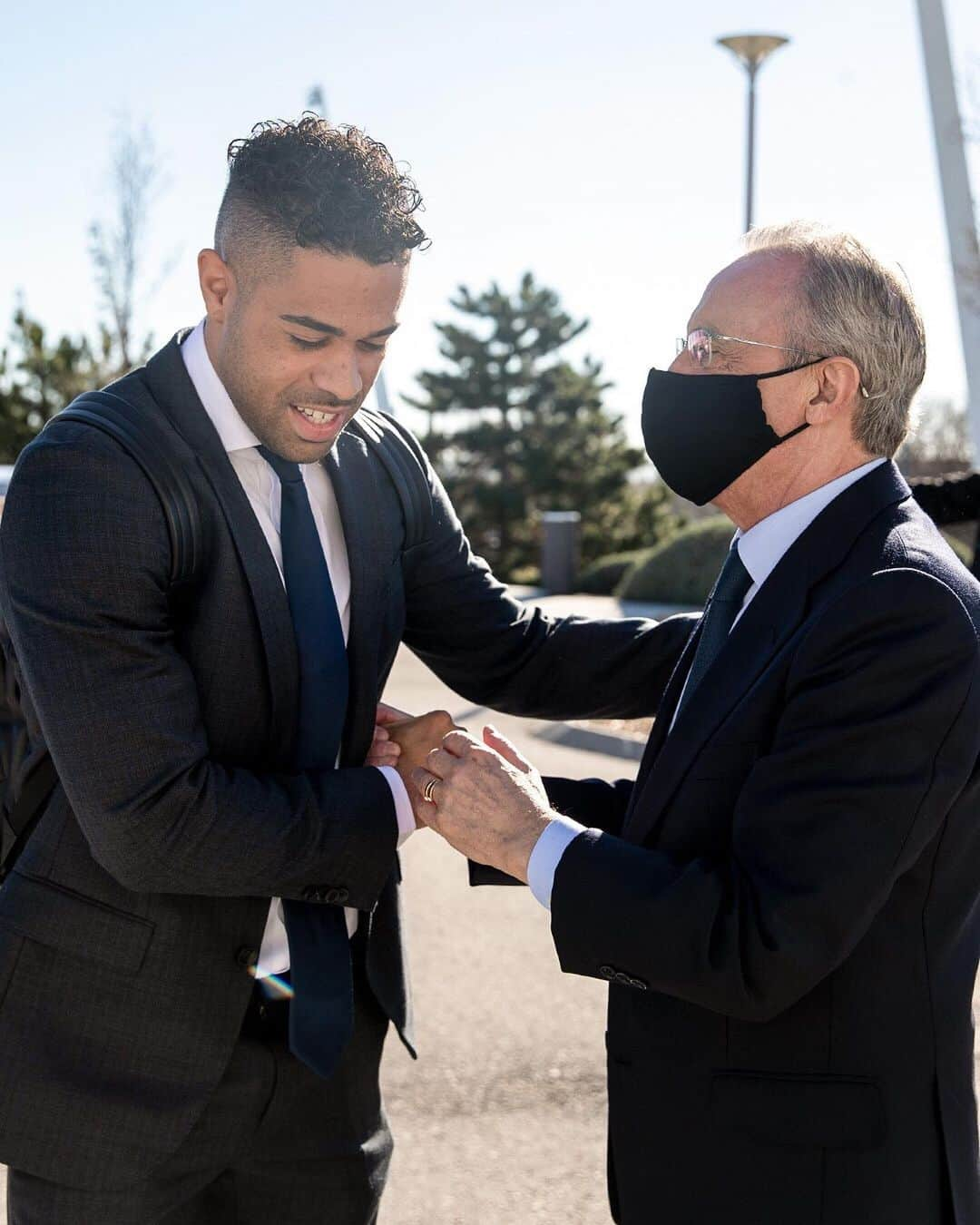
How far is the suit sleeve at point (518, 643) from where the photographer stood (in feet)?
9.65

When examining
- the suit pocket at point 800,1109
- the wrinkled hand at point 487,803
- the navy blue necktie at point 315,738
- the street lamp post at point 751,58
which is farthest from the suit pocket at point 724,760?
the street lamp post at point 751,58

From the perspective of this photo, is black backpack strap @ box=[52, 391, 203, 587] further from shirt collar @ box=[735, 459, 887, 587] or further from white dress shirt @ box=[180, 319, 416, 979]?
shirt collar @ box=[735, 459, 887, 587]

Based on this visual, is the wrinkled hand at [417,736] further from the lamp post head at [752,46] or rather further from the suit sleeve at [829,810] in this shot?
the lamp post head at [752,46]

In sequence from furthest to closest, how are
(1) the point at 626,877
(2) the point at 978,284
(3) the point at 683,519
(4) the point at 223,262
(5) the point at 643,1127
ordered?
(3) the point at 683,519 → (2) the point at 978,284 → (4) the point at 223,262 → (5) the point at 643,1127 → (1) the point at 626,877

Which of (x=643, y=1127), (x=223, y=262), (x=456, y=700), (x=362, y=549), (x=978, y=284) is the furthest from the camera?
(x=978, y=284)

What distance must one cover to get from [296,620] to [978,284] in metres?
17.4

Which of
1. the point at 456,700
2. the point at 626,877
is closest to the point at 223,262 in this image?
the point at 626,877

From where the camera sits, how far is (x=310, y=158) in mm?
2324

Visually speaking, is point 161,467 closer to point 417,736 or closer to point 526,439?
point 417,736

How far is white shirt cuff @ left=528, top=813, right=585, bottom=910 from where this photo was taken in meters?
2.10

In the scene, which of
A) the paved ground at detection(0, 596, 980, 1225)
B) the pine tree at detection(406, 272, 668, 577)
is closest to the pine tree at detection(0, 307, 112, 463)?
the pine tree at detection(406, 272, 668, 577)

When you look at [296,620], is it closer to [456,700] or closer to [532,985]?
[532,985]

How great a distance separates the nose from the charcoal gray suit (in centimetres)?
20

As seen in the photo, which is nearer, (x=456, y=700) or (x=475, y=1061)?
(x=475, y=1061)
